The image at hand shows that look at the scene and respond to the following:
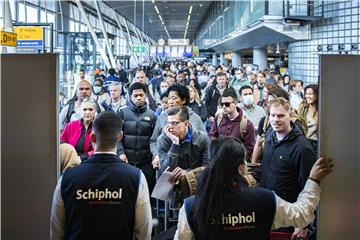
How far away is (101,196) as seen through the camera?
2963 mm

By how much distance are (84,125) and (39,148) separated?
A: 2462 millimetres

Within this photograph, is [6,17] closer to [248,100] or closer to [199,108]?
[199,108]

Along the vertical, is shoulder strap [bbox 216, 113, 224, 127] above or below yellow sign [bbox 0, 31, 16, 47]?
below

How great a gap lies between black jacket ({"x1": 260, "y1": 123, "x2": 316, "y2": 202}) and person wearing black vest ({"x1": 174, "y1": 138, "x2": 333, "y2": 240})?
1.07 m

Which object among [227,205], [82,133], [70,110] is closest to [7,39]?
[70,110]

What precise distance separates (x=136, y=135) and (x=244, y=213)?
3.39 metres

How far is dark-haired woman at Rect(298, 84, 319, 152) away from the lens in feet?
18.5

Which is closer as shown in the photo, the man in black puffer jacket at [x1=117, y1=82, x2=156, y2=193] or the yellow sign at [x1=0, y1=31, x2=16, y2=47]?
the man in black puffer jacket at [x1=117, y1=82, x2=156, y2=193]

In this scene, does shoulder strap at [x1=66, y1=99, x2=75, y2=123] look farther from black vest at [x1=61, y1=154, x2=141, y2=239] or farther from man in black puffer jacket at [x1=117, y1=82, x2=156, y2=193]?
black vest at [x1=61, y1=154, x2=141, y2=239]

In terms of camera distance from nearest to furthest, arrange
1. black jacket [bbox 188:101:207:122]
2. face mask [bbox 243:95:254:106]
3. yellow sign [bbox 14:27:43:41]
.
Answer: face mask [bbox 243:95:254:106] → black jacket [bbox 188:101:207:122] → yellow sign [bbox 14:27:43:41]

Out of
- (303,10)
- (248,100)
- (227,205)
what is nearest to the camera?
(227,205)

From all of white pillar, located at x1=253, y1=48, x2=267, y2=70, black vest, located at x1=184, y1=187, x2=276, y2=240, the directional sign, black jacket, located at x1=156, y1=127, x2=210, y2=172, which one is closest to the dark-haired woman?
black jacket, located at x1=156, y1=127, x2=210, y2=172

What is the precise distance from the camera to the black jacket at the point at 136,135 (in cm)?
595

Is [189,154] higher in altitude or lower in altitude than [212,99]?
lower
